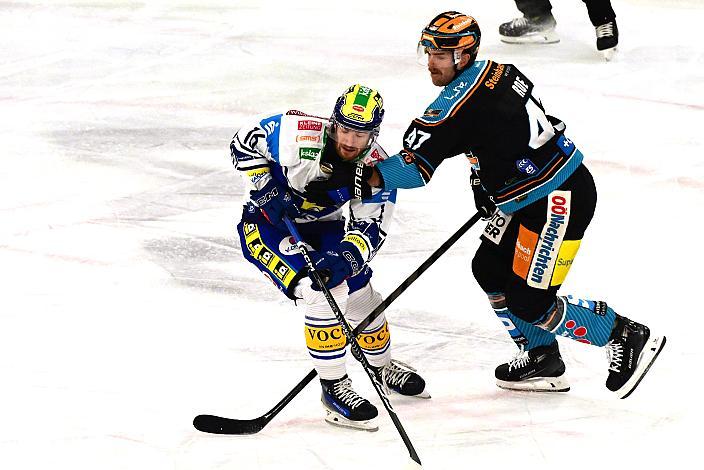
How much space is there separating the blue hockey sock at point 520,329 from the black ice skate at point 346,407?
1.93 ft

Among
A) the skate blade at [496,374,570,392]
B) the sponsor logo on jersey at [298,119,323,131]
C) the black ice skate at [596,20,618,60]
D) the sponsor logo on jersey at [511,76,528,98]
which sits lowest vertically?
the black ice skate at [596,20,618,60]

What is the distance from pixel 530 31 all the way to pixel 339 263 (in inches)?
199

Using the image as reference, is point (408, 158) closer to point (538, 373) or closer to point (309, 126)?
point (309, 126)

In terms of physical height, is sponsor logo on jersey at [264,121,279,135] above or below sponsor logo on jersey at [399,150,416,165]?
above

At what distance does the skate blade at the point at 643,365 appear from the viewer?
3648 millimetres

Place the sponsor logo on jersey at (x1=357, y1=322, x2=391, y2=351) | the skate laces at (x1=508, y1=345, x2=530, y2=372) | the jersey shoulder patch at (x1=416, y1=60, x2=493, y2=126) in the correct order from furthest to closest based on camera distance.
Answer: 1. the skate laces at (x1=508, y1=345, x2=530, y2=372)
2. the sponsor logo on jersey at (x1=357, y1=322, x2=391, y2=351)
3. the jersey shoulder patch at (x1=416, y1=60, x2=493, y2=126)

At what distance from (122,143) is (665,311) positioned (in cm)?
325

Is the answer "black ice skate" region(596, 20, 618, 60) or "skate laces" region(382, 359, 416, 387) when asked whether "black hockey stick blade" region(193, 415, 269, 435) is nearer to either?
Result: "skate laces" region(382, 359, 416, 387)

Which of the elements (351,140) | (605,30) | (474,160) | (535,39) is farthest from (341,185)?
(535,39)

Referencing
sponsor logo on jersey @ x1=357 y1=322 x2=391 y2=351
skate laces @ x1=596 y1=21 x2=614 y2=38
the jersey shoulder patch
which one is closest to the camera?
the jersey shoulder patch

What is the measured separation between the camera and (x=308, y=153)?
3543 millimetres

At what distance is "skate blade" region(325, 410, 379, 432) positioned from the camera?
3.55m

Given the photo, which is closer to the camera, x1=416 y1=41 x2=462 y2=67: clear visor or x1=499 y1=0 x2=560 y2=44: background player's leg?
x1=416 y1=41 x2=462 y2=67: clear visor

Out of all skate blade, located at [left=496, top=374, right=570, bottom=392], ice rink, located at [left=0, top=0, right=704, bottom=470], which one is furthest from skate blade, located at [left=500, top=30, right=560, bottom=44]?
skate blade, located at [left=496, top=374, right=570, bottom=392]
